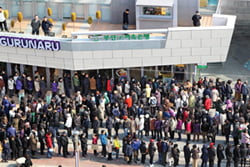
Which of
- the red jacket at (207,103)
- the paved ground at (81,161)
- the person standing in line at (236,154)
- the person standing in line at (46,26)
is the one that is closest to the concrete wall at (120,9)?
the person standing in line at (46,26)

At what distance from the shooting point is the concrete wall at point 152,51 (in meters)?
37.1

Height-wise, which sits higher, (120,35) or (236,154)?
(120,35)

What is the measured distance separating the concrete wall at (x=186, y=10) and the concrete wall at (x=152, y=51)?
1662 mm

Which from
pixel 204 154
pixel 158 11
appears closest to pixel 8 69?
pixel 158 11

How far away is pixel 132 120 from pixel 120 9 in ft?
26.1

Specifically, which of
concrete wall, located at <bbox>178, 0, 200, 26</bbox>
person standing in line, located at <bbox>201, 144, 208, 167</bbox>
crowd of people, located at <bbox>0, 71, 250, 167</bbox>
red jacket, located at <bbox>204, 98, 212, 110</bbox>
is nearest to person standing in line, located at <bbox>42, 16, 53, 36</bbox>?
crowd of people, located at <bbox>0, 71, 250, 167</bbox>

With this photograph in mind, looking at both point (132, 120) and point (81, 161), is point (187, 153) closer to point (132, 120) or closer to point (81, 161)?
point (132, 120)

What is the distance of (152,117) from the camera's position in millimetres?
35125

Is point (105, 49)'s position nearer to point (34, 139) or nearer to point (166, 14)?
point (166, 14)

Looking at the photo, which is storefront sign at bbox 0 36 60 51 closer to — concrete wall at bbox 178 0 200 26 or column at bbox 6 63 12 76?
column at bbox 6 63 12 76

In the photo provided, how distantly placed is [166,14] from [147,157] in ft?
26.9

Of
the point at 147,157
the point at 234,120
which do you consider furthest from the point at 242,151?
the point at 147,157

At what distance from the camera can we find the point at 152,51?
37.5 metres

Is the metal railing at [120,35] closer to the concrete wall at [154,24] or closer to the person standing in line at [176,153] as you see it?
the concrete wall at [154,24]
